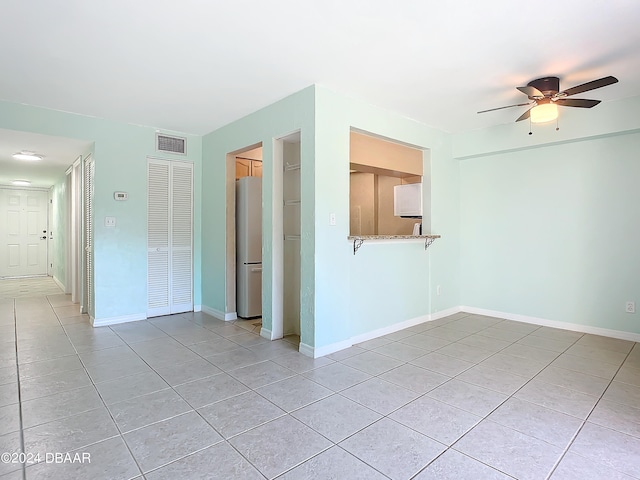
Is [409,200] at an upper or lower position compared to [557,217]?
upper

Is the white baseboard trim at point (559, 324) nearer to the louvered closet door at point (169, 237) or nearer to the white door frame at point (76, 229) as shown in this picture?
the louvered closet door at point (169, 237)

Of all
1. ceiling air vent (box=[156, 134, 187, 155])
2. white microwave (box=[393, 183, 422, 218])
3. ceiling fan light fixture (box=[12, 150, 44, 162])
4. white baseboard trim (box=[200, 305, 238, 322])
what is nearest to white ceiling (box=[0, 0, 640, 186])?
ceiling air vent (box=[156, 134, 187, 155])

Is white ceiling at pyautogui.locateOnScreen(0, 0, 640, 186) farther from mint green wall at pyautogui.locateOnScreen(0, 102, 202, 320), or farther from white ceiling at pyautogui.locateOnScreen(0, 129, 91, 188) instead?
white ceiling at pyautogui.locateOnScreen(0, 129, 91, 188)

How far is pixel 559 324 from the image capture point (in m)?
4.25

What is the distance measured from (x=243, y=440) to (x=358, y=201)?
17.5 ft

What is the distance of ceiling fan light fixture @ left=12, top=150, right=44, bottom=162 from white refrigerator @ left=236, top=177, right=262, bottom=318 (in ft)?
9.82

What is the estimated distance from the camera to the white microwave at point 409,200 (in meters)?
4.72

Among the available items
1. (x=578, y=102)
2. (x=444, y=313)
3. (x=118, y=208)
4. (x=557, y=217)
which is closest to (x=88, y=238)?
(x=118, y=208)

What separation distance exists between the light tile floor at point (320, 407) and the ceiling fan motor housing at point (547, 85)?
7.62 ft

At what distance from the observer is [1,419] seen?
6.95 ft

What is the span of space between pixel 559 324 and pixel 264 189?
3759mm

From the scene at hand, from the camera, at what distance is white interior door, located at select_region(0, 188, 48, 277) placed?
8.41 m

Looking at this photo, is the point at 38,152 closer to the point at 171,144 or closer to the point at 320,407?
the point at 171,144

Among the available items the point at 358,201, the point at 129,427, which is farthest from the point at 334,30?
the point at 358,201
